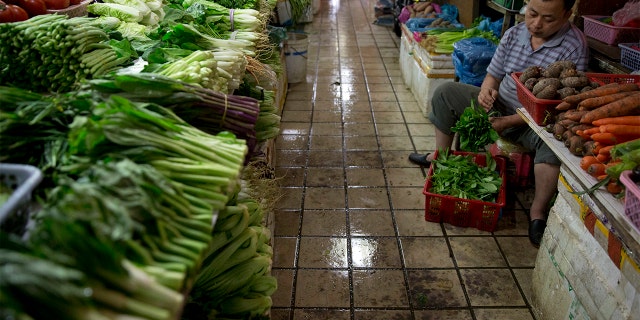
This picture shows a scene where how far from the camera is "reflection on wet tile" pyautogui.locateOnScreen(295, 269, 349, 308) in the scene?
2820 mm

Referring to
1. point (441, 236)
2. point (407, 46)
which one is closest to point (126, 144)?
point (441, 236)

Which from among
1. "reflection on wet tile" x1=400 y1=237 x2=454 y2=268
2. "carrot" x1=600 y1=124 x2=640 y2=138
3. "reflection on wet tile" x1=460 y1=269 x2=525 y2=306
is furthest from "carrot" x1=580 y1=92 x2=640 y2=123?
"reflection on wet tile" x1=400 y1=237 x2=454 y2=268

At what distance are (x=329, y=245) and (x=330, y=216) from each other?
14.8 inches

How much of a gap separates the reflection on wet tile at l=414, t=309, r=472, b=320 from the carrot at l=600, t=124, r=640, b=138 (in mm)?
1339

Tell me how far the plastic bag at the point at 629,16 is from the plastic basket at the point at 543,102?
2.59 ft

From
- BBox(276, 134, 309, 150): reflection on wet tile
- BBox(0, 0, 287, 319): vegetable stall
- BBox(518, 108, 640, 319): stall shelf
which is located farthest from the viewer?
BBox(276, 134, 309, 150): reflection on wet tile

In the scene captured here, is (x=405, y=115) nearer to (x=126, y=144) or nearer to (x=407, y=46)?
(x=407, y=46)

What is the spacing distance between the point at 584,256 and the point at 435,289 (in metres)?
0.99

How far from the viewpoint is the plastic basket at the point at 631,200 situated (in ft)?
5.38

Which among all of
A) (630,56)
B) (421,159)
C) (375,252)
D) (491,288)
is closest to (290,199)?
(375,252)

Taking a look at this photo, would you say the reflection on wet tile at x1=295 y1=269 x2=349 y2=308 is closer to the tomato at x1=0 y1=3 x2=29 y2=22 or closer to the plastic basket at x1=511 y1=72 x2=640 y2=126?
the plastic basket at x1=511 y1=72 x2=640 y2=126

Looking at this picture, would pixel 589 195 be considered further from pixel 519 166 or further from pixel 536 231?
pixel 519 166

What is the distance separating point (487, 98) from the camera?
358cm

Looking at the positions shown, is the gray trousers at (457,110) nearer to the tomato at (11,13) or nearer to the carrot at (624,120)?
the carrot at (624,120)
